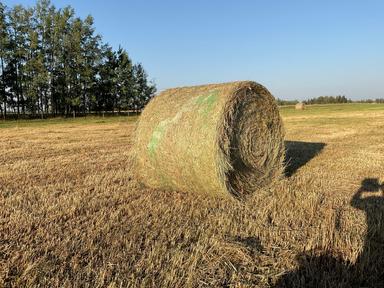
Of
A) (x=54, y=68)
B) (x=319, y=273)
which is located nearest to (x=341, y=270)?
(x=319, y=273)

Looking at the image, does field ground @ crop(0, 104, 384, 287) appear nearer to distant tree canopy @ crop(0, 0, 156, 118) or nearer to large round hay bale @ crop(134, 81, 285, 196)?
large round hay bale @ crop(134, 81, 285, 196)

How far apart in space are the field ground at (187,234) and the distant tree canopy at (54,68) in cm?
3921

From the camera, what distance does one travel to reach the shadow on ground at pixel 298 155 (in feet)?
26.2

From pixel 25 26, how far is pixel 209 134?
45224 mm

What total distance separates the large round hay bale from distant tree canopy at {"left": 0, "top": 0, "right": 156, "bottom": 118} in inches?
1521

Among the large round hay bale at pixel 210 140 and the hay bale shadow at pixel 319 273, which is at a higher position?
the large round hay bale at pixel 210 140

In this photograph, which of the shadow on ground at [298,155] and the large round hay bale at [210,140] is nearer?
the large round hay bale at [210,140]

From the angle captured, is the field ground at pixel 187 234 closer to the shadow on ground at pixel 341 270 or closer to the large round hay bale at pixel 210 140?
the shadow on ground at pixel 341 270

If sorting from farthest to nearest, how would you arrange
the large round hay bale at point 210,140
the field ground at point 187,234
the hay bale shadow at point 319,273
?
the large round hay bale at point 210,140 → the field ground at point 187,234 → the hay bale shadow at point 319,273

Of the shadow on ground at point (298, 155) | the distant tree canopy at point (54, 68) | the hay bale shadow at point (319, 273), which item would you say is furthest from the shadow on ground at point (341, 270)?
the distant tree canopy at point (54, 68)

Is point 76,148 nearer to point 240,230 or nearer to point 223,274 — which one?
point 240,230

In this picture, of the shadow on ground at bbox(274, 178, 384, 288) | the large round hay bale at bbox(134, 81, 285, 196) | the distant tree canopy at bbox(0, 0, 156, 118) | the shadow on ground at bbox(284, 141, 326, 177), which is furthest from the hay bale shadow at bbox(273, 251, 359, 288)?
the distant tree canopy at bbox(0, 0, 156, 118)

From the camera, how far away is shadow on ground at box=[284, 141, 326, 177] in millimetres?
7988

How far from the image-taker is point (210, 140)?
549 cm
